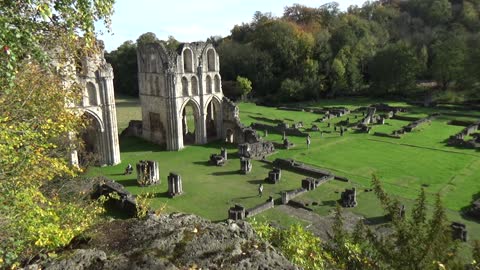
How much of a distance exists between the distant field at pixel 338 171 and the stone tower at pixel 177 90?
1.63 meters

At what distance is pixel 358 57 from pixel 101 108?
45732 millimetres

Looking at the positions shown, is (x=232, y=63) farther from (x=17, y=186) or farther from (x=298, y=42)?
(x=17, y=186)

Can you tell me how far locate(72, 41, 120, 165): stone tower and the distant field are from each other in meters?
1.32

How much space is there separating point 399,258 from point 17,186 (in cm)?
738

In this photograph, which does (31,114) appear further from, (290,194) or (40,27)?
(290,194)

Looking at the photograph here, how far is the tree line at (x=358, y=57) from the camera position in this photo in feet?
174

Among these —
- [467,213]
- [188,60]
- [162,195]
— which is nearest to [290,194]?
[162,195]

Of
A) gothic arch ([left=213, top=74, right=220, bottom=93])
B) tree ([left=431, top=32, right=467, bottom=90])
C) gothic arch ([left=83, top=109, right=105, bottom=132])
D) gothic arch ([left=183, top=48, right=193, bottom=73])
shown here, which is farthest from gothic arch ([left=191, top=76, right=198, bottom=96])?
tree ([left=431, top=32, right=467, bottom=90])

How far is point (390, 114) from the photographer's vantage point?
41.6m

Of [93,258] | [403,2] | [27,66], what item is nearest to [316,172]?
[27,66]

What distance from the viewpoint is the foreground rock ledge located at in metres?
4.56

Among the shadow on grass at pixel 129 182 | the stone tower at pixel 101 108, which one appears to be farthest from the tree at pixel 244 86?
the shadow on grass at pixel 129 182

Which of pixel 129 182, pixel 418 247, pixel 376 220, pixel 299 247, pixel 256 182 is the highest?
pixel 299 247

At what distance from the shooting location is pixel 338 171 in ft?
79.4
